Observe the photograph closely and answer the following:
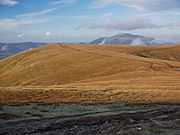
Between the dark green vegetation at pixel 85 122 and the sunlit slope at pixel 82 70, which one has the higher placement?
the dark green vegetation at pixel 85 122

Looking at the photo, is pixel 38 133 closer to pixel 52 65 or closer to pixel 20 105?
pixel 20 105

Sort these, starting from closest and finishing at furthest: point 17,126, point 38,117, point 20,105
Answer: point 17,126 < point 38,117 < point 20,105

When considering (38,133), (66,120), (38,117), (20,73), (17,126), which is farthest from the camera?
(20,73)

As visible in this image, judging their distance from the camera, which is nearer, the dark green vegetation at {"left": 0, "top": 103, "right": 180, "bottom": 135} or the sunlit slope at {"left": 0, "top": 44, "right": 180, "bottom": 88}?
the dark green vegetation at {"left": 0, "top": 103, "right": 180, "bottom": 135}

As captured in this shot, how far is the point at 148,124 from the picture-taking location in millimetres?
24000

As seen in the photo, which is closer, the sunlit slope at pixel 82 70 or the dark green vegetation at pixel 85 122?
the dark green vegetation at pixel 85 122

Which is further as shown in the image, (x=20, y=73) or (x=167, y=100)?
(x=20, y=73)

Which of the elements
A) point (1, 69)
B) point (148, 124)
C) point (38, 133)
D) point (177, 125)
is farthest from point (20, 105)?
point (1, 69)

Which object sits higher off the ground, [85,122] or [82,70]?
[85,122]

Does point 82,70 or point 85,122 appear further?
point 82,70

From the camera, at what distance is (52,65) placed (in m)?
132

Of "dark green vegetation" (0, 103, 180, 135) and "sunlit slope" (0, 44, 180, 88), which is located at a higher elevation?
"dark green vegetation" (0, 103, 180, 135)

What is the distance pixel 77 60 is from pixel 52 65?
12.2 metres

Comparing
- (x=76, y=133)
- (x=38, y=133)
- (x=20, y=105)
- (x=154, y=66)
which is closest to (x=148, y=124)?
(x=76, y=133)
